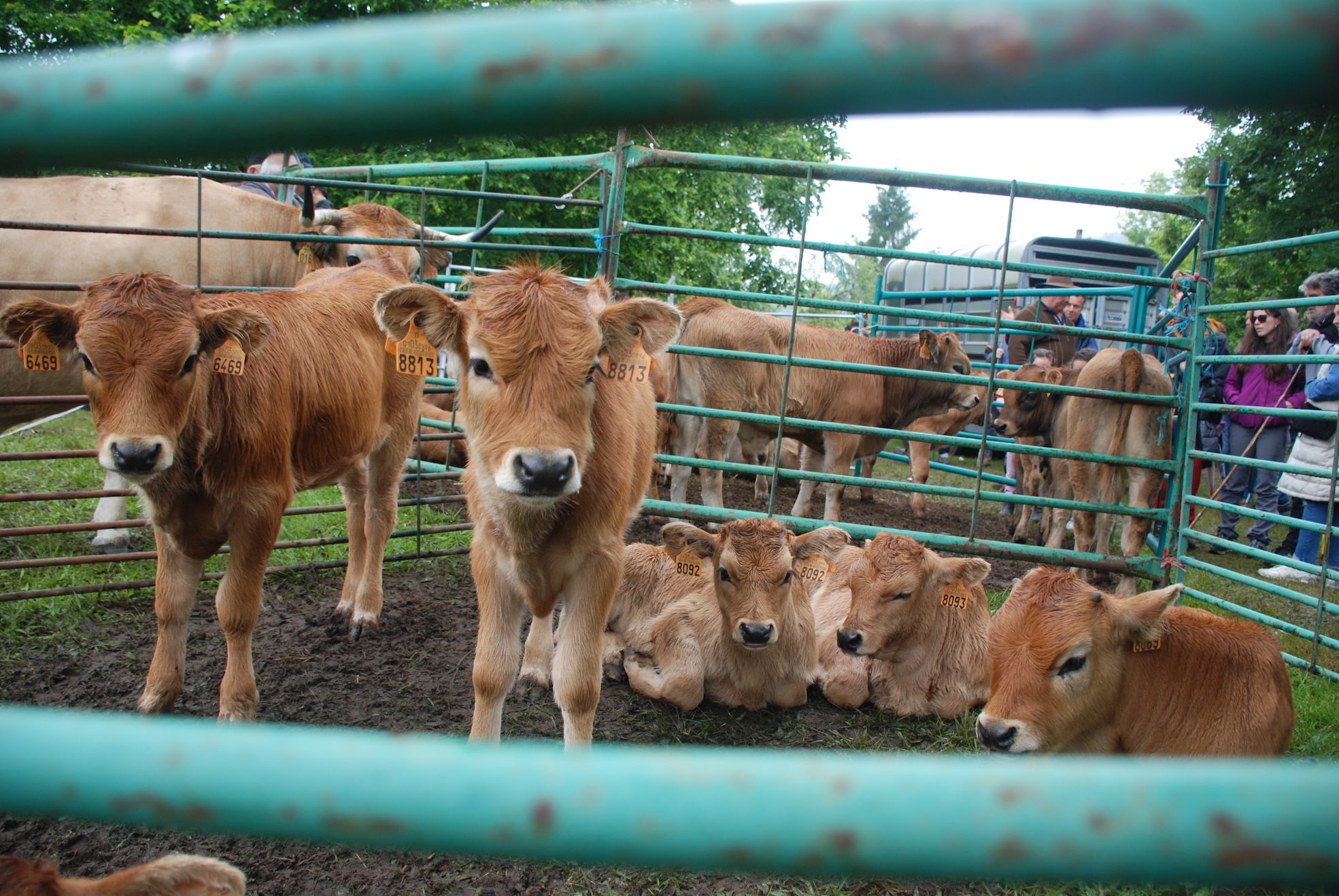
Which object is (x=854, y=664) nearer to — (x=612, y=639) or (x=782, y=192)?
(x=612, y=639)

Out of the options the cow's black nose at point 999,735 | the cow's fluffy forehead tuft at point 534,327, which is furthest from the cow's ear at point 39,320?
the cow's black nose at point 999,735

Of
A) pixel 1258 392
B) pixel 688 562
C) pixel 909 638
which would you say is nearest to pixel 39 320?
pixel 688 562

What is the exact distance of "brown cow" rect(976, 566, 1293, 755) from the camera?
4.02 metres

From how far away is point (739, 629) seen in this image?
4973 mm

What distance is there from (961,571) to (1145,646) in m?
1.35

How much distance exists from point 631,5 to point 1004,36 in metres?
0.29

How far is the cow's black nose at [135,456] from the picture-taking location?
365cm

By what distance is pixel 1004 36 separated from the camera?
1.99 feet

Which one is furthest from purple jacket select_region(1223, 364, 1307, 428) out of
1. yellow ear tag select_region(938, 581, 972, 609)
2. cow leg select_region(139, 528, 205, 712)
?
cow leg select_region(139, 528, 205, 712)

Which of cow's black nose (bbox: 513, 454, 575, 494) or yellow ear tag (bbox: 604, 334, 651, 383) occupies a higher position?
yellow ear tag (bbox: 604, 334, 651, 383)

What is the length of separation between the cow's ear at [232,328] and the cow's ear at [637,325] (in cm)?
170

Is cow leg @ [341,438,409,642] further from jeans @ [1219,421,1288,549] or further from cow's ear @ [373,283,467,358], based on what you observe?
jeans @ [1219,421,1288,549]

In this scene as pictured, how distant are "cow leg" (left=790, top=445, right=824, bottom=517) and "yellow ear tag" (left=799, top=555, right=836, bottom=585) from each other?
3.13 metres

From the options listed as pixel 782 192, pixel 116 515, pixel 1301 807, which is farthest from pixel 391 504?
pixel 782 192
